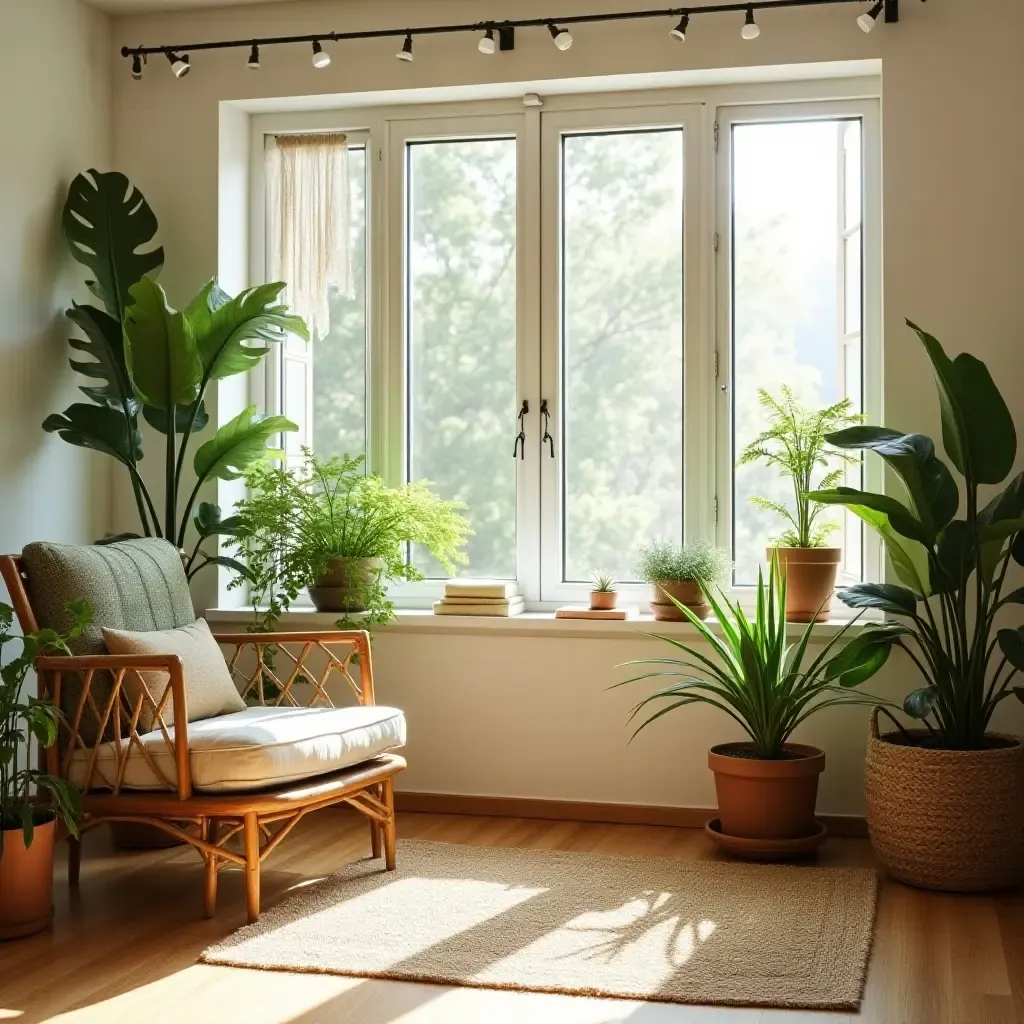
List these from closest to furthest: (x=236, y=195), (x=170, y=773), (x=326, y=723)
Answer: (x=170, y=773) → (x=326, y=723) → (x=236, y=195)

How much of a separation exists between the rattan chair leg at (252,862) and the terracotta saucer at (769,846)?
137cm

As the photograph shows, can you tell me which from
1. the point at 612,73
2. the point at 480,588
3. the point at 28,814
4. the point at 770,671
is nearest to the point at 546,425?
the point at 480,588

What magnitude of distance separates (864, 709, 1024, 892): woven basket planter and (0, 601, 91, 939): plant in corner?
2145 millimetres

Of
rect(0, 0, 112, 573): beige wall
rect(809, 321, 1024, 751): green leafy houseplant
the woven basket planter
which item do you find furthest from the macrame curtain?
the woven basket planter

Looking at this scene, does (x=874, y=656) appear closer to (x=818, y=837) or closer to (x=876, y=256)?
(x=818, y=837)

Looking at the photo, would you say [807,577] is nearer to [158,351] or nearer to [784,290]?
[784,290]

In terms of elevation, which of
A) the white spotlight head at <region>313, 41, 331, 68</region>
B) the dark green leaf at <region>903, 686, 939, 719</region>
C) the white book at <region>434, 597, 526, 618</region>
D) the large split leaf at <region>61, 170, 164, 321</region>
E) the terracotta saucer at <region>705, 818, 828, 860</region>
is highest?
the white spotlight head at <region>313, 41, 331, 68</region>

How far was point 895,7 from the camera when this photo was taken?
4090mm

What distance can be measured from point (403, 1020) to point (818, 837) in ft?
5.28

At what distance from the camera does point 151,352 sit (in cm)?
403

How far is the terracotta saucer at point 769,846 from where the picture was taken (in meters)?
3.73

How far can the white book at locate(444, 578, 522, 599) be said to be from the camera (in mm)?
4434

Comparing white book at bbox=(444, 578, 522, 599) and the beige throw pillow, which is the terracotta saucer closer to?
white book at bbox=(444, 578, 522, 599)

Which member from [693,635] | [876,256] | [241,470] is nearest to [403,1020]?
[693,635]
